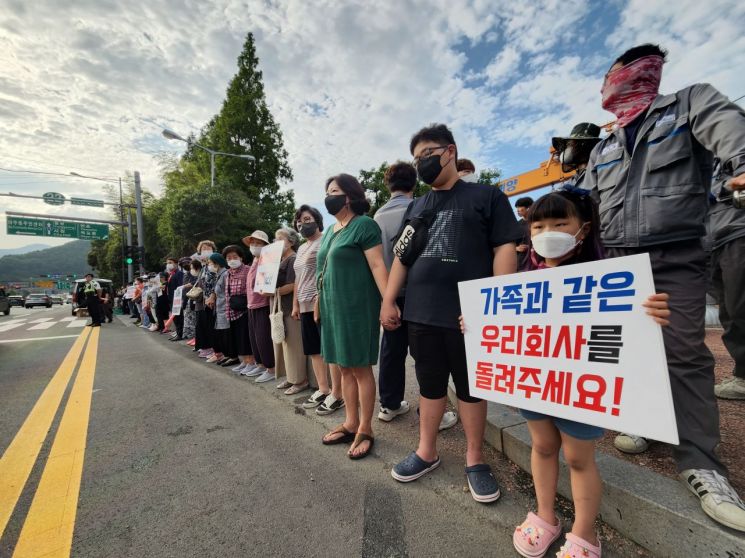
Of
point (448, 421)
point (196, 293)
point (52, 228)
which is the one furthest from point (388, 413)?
point (52, 228)

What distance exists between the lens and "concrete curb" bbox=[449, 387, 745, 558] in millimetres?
1288

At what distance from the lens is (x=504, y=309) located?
1625 mm

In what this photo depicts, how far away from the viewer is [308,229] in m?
3.46

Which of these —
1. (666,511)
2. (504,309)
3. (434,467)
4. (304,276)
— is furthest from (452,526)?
(304,276)

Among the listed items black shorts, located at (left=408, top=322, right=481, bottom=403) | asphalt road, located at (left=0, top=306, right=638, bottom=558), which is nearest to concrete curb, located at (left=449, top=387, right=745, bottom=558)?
asphalt road, located at (left=0, top=306, right=638, bottom=558)

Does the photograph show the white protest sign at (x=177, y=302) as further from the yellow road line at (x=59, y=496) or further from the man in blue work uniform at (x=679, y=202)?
the man in blue work uniform at (x=679, y=202)

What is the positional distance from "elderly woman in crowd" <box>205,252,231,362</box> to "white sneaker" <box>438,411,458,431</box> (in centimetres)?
353

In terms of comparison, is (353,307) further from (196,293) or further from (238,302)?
(196,293)

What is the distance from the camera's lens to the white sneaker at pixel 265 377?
4.27 m

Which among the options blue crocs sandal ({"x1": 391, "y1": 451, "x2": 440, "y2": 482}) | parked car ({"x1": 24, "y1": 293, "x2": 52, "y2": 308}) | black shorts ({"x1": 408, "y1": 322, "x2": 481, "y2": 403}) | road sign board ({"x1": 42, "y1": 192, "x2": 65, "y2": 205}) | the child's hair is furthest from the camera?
parked car ({"x1": 24, "y1": 293, "x2": 52, "y2": 308})

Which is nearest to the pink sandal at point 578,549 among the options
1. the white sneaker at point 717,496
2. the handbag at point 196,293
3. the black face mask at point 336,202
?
the white sneaker at point 717,496

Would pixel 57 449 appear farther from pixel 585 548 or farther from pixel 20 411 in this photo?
pixel 585 548

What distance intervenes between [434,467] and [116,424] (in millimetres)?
2821

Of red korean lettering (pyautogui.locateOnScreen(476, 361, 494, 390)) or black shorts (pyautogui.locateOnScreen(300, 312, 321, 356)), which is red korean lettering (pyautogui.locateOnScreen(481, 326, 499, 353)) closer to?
red korean lettering (pyautogui.locateOnScreen(476, 361, 494, 390))
